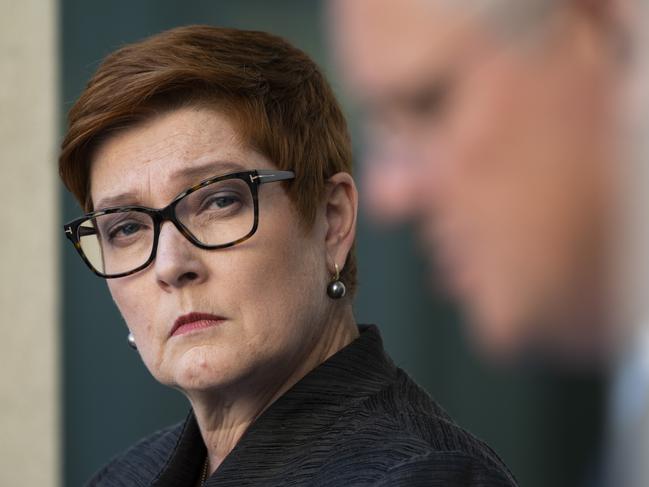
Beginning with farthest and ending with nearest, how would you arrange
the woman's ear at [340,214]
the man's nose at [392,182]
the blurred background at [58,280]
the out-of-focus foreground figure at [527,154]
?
the blurred background at [58,280] → the man's nose at [392,182] → the out-of-focus foreground figure at [527,154] → the woman's ear at [340,214]

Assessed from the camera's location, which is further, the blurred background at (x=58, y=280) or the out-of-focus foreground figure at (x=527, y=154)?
the blurred background at (x=58, y=280)

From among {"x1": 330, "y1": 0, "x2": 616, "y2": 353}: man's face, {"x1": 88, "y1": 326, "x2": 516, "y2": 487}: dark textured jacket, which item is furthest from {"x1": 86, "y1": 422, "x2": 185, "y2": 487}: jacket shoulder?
{"x1": 330, "y1": 0, "x2": 616, "y2": 353}: man's face

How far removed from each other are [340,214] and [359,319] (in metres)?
1.37

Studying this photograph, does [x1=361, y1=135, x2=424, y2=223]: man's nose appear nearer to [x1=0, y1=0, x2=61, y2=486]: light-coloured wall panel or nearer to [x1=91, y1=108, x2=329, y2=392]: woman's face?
[x1=0, y1=0, x2=61, y2=486]: light-coloured wall panel

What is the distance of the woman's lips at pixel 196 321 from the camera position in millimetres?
1364

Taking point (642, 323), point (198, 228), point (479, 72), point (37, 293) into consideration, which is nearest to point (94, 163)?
point (198, 228)

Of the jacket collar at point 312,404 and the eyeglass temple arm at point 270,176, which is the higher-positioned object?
the eyeglass temple arm at point 270,176

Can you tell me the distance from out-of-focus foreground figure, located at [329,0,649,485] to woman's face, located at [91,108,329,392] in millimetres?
926

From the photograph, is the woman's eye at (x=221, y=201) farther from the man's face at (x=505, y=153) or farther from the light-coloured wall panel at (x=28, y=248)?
the light-coloured wall panel at (x=28, y=248)

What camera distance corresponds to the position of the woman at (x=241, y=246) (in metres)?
1.36

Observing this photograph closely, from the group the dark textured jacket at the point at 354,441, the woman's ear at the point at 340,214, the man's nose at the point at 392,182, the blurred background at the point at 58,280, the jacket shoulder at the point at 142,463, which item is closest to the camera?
the dark textured jacket at the point at 354,441

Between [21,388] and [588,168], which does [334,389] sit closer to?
[588,168]

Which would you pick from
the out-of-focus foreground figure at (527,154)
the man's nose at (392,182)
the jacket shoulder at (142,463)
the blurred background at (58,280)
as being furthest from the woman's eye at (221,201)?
the blurred background at (58,280)

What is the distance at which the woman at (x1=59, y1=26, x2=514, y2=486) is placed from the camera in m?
1.36
